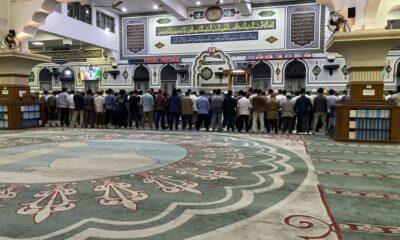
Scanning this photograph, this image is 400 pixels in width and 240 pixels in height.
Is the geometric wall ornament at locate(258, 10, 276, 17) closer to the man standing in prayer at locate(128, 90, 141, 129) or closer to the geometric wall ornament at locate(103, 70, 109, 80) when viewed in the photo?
the man standing in prayer at locate(128, 90, 141, 129)

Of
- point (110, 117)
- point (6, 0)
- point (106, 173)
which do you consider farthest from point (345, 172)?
point (6, 0)

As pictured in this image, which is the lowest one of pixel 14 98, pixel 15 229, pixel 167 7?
pixel 15 229

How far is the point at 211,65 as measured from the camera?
13969 millimetres

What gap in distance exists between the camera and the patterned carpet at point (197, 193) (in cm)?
216

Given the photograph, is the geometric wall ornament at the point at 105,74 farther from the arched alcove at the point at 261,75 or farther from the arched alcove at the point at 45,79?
the arched alcove at the point at 261,75

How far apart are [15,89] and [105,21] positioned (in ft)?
22.0

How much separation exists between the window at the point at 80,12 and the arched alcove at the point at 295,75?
26.7ft

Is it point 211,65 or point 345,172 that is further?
point 211,65

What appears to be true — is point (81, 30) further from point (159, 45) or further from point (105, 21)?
point (159, 45)

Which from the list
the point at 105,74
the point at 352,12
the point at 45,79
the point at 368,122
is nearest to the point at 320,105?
the point at 368,122

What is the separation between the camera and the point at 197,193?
9.63 ft

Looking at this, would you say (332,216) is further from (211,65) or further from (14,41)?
(211,65)

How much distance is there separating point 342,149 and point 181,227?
13.5ft

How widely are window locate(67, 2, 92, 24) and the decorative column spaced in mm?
4004
